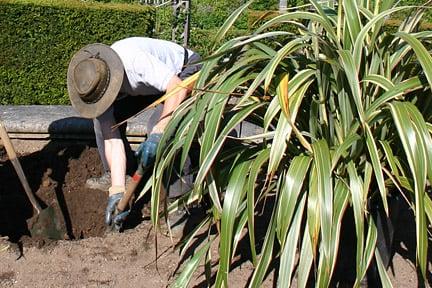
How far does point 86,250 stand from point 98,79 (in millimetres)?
947

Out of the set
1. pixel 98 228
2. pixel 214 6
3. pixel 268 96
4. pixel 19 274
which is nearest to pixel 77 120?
pixel 98 228

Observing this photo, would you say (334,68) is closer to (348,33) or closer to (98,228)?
(348,33)

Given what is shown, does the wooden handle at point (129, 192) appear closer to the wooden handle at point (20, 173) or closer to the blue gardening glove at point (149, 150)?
the blue gardening glove at point (149, 150)

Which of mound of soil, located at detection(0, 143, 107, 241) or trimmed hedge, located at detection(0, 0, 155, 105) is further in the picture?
trimmed hedge, located at detection(0, 0, 155, 105)

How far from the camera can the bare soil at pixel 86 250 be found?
3.33 metres

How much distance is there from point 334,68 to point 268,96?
33 cm

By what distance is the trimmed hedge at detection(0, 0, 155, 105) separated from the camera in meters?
7.93

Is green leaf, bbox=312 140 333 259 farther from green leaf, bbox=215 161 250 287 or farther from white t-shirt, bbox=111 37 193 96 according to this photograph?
white t-shirt, bbox=111 37 193 96

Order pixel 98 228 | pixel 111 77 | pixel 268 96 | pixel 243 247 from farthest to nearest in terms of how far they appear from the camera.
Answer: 1. pixel 98 228
2. pixel 111 77
3. pixel 243 247
4. pixel 268 96

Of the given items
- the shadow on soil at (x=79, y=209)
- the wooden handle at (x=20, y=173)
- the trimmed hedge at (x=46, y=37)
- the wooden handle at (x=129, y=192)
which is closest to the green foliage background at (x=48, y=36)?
the trimmed hedge at (x=46, y=37)

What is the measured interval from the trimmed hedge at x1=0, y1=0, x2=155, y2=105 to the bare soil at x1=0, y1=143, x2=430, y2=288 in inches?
134

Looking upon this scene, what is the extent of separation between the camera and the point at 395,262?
137 inches

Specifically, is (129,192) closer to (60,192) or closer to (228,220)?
(60,192)

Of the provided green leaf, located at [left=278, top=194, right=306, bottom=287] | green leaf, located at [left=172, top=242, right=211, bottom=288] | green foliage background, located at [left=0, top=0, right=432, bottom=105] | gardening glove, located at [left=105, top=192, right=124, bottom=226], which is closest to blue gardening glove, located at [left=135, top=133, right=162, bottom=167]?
gardening glove, located at [left=105, top=192, right=124, bottom=226]
